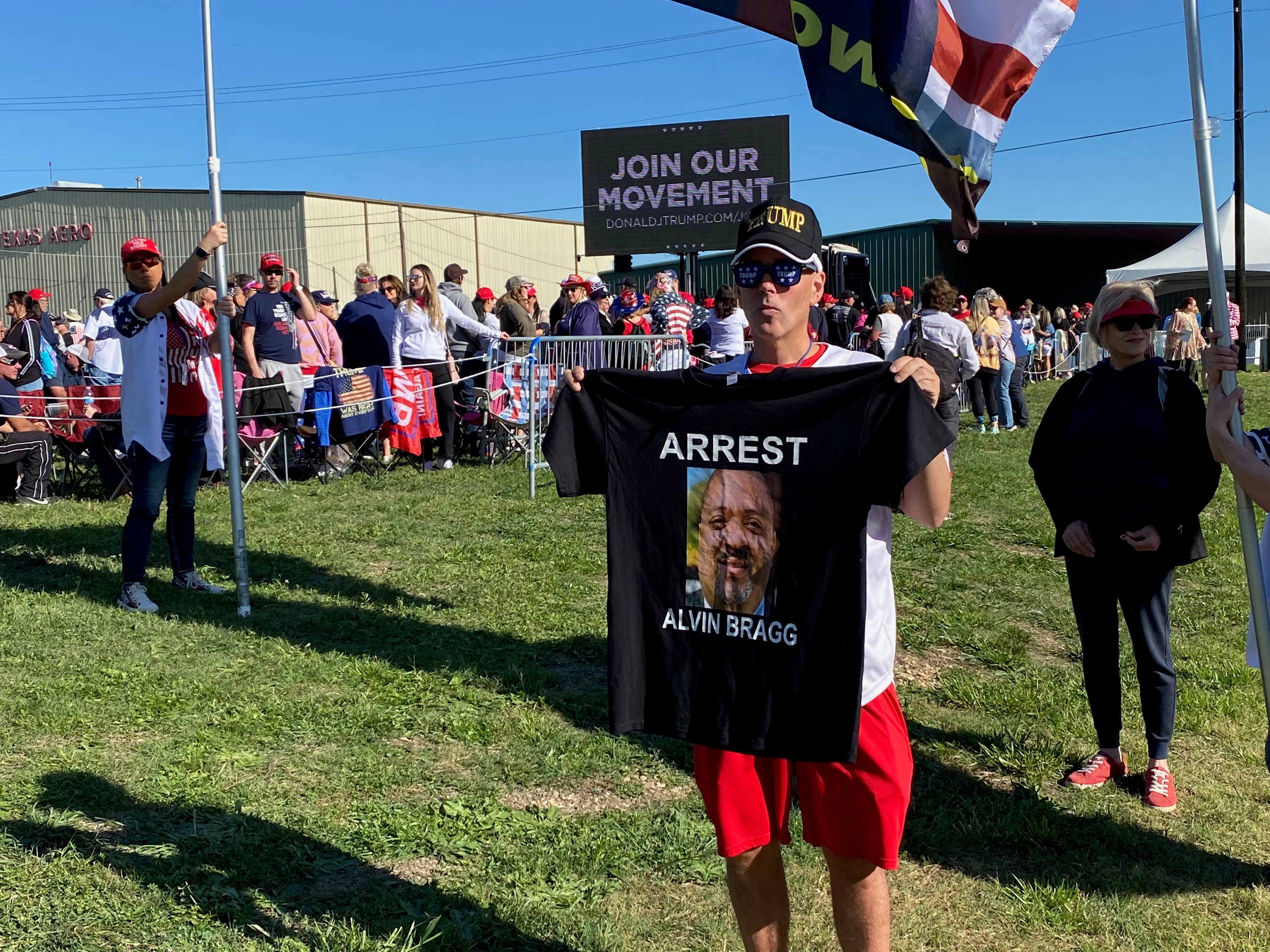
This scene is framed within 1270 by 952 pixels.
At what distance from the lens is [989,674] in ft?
19.1

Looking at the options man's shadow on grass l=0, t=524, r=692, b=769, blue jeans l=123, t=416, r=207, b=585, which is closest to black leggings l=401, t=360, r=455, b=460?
man's shadow on grass l=0, t=524, r=692, b=769

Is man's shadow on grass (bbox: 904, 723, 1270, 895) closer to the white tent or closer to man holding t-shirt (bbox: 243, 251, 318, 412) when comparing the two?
man holding t-shirt (bbox: 243, 251, 318, 412)

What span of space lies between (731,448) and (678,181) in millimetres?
27443

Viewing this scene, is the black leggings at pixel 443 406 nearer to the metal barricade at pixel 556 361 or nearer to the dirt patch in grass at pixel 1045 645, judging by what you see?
the metal barricade at pixel 556 361

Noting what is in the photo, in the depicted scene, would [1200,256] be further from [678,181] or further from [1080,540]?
[1080,540]

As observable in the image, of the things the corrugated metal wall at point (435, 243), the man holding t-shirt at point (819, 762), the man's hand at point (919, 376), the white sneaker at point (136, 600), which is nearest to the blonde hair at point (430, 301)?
the white sneaker at point (136, 600)

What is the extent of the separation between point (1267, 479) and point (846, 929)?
5.37 ft

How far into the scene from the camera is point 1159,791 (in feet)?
14.1

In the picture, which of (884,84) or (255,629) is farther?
(255,629)

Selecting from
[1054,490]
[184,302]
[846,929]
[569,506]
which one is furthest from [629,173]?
[846,929]

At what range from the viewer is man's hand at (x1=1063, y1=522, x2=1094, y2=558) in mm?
4328

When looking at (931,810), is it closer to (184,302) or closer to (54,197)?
(184,302)

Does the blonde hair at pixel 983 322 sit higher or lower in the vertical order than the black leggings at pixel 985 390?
higher

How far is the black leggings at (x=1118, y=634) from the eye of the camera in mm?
4273
